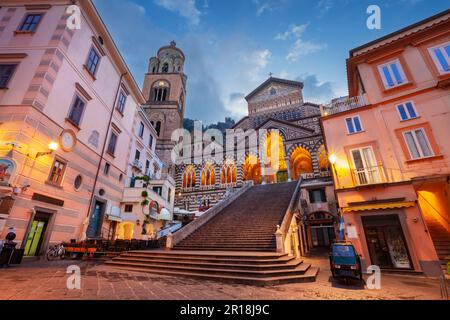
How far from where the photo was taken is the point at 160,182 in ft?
72.8

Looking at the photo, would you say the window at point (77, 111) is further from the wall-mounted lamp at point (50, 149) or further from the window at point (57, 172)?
the window at point (57, 172)

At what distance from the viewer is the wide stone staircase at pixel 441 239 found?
30.2 ft

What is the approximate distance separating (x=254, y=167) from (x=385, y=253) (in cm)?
2423

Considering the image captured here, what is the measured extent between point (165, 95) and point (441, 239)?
137 ft

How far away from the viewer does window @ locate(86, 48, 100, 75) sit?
45.1 ft

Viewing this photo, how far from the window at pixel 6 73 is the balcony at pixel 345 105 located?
60.6ft

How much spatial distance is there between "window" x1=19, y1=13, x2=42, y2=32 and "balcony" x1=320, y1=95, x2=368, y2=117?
1887 cm

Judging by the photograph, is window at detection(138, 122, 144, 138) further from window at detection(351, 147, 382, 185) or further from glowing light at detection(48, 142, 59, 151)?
window at detection(351, 147, 382, 185)

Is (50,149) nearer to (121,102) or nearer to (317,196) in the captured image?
(121,102)

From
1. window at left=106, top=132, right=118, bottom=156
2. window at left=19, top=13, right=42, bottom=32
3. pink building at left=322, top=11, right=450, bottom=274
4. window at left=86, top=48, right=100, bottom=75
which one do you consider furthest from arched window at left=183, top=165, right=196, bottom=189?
window at left=19, top=13, right=42, bottom=32

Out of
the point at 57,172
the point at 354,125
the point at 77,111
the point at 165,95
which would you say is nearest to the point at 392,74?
the point at 354,125

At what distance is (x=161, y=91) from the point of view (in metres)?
41.0

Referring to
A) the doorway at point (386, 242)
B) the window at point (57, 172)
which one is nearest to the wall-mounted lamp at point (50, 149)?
the window at point (57, 172)

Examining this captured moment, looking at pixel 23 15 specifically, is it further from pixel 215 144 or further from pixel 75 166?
pixel 215 144
